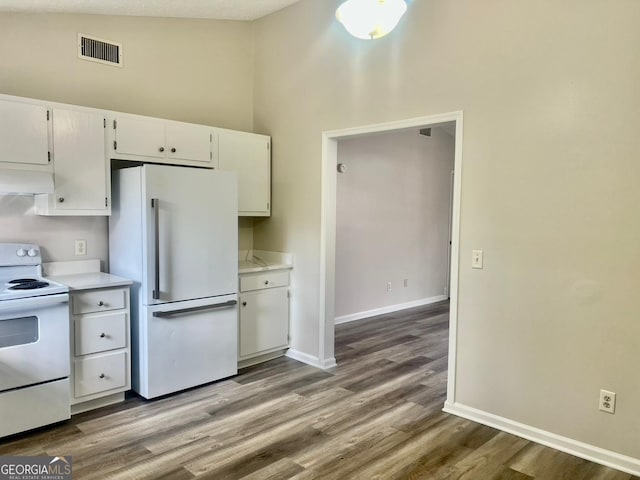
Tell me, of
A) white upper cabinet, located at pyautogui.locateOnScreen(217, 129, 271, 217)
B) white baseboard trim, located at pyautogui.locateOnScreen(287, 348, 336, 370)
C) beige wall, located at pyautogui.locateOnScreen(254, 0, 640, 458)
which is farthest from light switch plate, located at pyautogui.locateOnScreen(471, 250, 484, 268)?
white upper cabinet, located at pyautogui.locateOnScreen(217, 129, 271, 217)

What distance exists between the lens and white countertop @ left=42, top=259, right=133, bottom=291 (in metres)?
2.99

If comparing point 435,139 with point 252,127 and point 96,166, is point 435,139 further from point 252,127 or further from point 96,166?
point 96,166

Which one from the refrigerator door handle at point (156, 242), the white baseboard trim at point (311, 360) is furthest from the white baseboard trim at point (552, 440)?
the refrigerator door handle at point (156, 242)

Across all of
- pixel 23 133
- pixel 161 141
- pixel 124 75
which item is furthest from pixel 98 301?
pixel 124 75

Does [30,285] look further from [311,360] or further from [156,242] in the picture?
[311,360]

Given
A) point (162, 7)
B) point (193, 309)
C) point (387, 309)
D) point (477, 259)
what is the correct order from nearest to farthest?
point (477, 259) < point (193, 309) < point (162, 7) < point (387, 309)

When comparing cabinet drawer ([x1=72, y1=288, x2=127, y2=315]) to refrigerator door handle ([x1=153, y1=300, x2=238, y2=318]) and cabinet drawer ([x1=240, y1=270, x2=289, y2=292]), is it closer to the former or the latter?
refrigerator door handle ([x1=153, y1=300, x2=238, y2=318])

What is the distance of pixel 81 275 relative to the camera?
3.35 m

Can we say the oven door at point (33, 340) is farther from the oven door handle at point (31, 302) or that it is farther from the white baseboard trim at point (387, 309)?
the white baseboard trim at point (387, 309)

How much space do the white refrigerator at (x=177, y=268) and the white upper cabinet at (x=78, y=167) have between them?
173 millimetres

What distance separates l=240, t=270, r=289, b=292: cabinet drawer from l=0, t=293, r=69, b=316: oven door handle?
1420mm

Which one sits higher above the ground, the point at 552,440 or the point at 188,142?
the point at 188,142

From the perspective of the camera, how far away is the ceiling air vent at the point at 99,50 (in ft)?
11.2

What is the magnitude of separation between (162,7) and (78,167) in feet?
4.96
